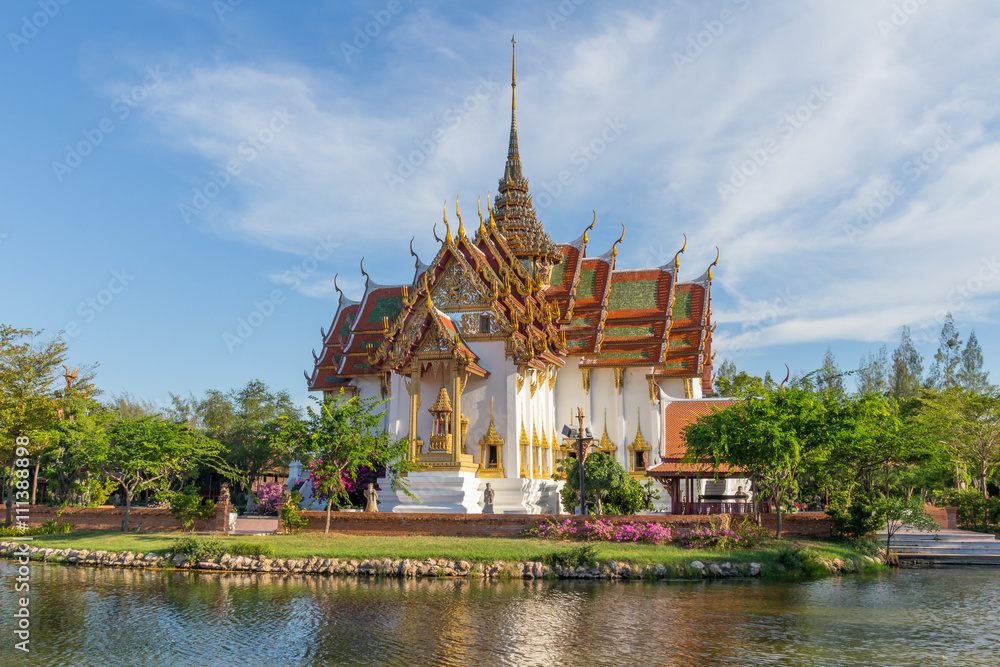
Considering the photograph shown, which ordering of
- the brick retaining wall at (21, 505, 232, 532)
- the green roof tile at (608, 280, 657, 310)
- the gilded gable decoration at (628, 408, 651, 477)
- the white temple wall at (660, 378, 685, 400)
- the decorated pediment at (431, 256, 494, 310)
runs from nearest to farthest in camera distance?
the brick retaining wall at (21, 505, 232, 532), the decorated pediment at (431, 256, 494, 310), the gilded gable decoration at (628, 408, 651, 477), the white temple wall at (660, 378, 685, 400), the green roof tile at (608, 280, 657, 310)

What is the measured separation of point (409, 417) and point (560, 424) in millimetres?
6628

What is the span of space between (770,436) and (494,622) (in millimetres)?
9957

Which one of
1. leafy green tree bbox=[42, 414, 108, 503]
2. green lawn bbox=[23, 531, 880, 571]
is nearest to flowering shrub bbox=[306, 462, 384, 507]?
green lawn bbox=[23, 531, 880, 571]

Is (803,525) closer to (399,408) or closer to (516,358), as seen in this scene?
(516,358)

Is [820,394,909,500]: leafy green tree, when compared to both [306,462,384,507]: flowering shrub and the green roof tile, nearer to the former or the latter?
the green roof tile

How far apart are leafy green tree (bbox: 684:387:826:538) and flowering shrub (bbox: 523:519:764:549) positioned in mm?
1385

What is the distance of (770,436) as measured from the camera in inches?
759

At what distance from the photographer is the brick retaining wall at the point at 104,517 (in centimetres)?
2406

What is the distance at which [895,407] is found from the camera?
23.1 meters

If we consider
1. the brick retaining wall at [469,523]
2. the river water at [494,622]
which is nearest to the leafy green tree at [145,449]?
the brick retaining wall at [469,523]

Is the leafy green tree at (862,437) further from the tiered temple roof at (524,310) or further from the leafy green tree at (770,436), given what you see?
the tiered temple roof at (524,310)

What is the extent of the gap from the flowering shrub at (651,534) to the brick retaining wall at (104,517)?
9572mm

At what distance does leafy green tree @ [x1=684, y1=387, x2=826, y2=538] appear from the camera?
19281mm

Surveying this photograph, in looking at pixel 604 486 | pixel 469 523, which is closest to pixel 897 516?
pixel 604 486
